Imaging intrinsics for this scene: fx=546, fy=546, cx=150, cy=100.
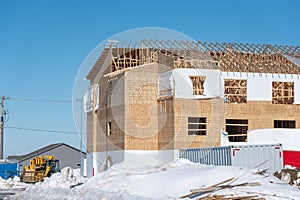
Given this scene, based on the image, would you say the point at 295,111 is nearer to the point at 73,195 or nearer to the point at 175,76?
the point at 175,76

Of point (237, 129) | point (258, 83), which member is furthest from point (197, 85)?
point (237, 129)

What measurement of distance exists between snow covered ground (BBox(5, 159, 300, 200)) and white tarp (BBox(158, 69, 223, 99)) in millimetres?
14151

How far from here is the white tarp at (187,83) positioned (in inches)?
1484

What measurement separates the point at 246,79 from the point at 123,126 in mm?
9762

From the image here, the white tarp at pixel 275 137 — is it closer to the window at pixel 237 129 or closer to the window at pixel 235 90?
the window at pixel 237 129

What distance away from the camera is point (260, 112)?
40.7m

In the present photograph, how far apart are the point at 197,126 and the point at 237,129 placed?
201 inches

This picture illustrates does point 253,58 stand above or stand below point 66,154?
above

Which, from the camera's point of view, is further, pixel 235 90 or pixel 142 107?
pixel 235 90

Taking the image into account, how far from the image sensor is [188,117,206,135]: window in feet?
125

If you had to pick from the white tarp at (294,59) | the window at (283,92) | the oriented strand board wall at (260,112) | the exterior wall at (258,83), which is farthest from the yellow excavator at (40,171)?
the white tarp at (294,59)

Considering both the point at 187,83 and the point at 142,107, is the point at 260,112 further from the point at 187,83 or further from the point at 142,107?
the point at 142,107

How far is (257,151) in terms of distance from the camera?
25.4m

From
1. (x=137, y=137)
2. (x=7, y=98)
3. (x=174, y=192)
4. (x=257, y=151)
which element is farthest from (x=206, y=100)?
(x=7, y=98)
